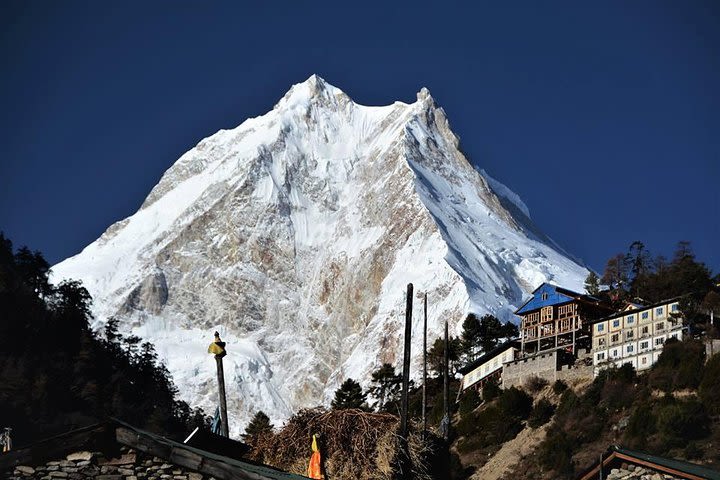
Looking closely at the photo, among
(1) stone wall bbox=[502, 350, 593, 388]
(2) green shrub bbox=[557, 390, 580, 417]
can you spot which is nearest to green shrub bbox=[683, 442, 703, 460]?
(2) green shrub bbox=[557, 390, 580, 417]

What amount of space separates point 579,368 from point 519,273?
10864 centimetres

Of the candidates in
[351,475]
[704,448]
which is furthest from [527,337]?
[351,475]

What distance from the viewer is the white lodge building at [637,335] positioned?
83.2 meters

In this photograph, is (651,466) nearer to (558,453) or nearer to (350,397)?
(558,453)

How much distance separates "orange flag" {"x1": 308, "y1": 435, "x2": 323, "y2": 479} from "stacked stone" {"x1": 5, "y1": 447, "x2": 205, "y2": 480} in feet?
17.4

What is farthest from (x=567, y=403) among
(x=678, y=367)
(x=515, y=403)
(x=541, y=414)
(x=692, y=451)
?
(x=692, y=451)

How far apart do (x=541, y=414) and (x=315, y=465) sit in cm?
5932

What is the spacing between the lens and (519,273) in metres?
195

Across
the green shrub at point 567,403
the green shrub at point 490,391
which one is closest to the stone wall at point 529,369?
the green shrub at point 490,391

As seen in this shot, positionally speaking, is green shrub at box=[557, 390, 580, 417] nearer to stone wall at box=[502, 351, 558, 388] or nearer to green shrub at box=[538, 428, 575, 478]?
green shrub at box=[538, 428, 575, 478]

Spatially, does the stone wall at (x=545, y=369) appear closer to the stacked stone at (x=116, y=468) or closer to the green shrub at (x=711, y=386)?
the green shrub at (x=711, y=386)

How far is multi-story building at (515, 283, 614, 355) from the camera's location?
306 ft

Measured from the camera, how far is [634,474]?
979 inches

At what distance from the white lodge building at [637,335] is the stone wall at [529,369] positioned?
10.2 ft
